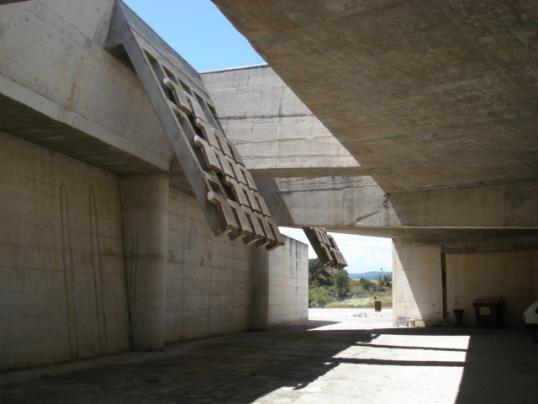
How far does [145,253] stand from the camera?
601 inches

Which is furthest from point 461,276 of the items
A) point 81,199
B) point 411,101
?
point 411,101

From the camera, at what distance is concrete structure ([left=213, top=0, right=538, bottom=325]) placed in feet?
21.6

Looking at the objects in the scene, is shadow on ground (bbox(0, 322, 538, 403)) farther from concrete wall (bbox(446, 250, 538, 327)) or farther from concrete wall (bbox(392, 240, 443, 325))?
concrete wall (bbox(392, 240, 443, 325))

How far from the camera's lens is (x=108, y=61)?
12625 mm

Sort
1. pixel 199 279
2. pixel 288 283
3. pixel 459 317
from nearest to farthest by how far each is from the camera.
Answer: pixel 199 279 < pixel 459 317 < pixel 288 283

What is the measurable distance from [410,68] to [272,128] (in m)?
8.19

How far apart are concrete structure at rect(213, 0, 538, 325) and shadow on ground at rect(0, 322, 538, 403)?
3891 millimetres

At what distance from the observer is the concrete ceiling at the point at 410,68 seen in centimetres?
644

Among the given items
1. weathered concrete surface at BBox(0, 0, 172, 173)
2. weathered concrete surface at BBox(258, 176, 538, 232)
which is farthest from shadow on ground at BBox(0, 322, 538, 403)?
weathered concrete surface at BBox(0, 0, 172, 173)

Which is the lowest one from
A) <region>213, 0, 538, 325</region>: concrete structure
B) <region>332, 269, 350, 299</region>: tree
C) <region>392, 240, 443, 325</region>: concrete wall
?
<region>332, 269, 350, 299</region>: tree

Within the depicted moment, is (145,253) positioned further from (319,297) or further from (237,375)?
(319,297)

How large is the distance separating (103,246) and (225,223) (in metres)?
4.64

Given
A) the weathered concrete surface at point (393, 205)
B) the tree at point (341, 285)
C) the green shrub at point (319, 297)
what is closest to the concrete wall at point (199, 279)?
the weathered concrete surface at point (393, 205)

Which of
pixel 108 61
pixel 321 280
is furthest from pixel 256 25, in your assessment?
pixel 321 280
